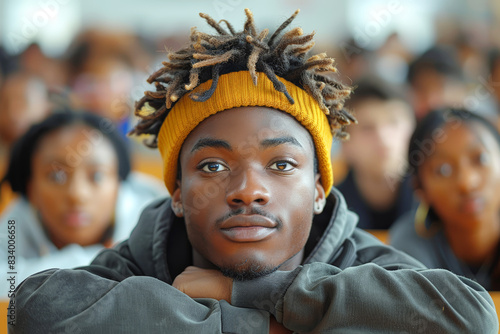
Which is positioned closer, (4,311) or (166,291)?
(166,291)

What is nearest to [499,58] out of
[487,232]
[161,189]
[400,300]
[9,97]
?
[487,232]

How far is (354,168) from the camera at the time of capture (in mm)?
3193

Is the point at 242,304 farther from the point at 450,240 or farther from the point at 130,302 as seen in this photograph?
the point at 450,240

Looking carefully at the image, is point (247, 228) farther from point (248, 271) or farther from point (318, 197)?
point (318, 197)

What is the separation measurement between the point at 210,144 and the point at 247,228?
0.66ft

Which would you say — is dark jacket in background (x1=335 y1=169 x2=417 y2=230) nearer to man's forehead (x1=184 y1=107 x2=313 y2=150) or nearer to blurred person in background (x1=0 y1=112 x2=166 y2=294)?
blurred person in background (x1=0 y1=112 x2=166 y2=294)

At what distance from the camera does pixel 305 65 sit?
1312 mm

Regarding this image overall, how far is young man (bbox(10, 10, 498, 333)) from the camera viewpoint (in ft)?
3.53

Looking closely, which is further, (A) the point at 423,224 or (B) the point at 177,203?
(A) the point at 423,224

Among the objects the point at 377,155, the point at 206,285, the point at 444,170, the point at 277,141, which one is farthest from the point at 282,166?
the point at 377,155

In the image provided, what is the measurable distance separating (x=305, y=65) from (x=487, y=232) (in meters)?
1.41

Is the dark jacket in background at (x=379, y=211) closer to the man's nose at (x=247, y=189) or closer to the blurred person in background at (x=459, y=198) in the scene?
the blurred person in background at (x=459, y=198)

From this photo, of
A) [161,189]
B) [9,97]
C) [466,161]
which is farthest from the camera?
[9,97]

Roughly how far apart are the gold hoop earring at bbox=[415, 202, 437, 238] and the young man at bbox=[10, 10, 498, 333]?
3.47ft
